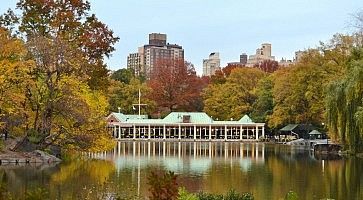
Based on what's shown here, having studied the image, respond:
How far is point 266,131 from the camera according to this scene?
66.1 m

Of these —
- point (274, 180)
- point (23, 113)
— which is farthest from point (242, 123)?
point (274, 180)

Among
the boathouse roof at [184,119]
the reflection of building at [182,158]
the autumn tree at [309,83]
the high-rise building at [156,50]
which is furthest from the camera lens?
the high-rise building at [156,50]

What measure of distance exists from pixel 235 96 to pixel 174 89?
10501 mm

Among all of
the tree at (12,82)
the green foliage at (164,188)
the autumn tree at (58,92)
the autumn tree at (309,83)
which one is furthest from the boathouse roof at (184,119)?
the green foliage at (164,188)

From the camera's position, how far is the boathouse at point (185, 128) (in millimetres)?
64312

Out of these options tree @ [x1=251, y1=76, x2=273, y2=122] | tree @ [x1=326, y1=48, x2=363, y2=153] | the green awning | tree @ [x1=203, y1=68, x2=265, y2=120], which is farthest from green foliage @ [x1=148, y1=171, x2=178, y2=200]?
tree @ [x1=203, y1=68, x2=265, y2=120]

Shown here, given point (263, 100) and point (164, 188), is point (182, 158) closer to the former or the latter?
point (164, 188)

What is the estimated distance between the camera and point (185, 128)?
6638 centimetres

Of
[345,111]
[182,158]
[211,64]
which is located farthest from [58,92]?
[211,64]

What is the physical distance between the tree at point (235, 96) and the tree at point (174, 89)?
16.8 ft

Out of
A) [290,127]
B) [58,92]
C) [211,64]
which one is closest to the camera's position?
[58,92]

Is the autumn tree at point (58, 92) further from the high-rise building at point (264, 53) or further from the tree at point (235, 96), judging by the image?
the high-rise building at point (264, 53)

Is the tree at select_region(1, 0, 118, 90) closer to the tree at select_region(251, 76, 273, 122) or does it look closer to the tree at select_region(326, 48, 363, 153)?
the tree at select_region(326, 48, 363, 153)

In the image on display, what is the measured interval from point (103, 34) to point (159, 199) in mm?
25037
